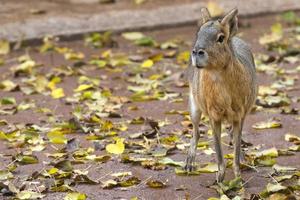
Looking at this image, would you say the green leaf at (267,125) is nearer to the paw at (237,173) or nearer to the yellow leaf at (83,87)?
the paw at (237,173)

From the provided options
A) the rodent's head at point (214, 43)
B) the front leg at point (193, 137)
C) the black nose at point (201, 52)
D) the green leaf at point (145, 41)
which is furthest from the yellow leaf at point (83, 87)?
the black nose at point (201, 52)

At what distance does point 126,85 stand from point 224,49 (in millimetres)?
3222

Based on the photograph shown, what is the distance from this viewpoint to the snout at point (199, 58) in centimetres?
515

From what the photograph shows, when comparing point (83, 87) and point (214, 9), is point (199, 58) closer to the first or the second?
point (83, 87)

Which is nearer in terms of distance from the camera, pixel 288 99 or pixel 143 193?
pixel 143 193

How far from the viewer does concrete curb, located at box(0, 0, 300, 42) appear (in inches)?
393

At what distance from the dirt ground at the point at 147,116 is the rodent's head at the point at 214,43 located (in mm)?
818

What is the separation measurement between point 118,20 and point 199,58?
534 centimetres

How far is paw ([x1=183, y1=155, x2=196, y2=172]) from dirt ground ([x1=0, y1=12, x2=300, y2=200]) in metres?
0.08

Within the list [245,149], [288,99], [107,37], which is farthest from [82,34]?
[245,149]

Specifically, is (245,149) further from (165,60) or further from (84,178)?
(165,60)

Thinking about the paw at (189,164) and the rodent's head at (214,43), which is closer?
the rodent's head at (214,43)

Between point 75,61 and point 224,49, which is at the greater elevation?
point 224,49

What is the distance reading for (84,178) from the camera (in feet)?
18.8
